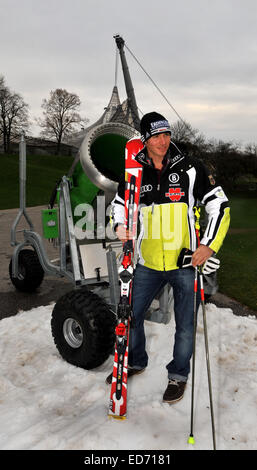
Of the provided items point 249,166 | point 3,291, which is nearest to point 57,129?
point 249,166

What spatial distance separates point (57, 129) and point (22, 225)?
43421 millimetres

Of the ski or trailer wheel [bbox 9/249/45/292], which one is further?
trailer wheel [bbox 9/249/45/292]

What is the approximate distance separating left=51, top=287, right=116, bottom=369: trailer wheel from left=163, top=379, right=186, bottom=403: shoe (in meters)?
0.64

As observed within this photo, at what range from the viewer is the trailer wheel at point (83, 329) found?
10.0 feet

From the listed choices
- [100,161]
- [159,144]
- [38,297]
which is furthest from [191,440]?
[38,297]

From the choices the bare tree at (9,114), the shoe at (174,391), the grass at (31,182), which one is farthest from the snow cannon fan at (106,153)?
the bare tree at (9,114)

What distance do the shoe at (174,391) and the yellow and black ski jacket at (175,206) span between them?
92cm

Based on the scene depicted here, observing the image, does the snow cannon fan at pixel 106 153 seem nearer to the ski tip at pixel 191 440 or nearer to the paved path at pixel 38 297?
the ski tip at pixel 191 440

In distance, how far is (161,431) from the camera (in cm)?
237

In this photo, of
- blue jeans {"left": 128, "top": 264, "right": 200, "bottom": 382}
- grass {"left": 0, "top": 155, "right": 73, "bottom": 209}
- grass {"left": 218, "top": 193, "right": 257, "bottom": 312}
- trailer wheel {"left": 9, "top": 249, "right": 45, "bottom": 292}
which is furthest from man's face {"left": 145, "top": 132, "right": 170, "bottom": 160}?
grass {"left": 0, "top": 155, "right": 73, "bottom": 209}

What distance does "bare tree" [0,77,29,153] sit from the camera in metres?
47.8

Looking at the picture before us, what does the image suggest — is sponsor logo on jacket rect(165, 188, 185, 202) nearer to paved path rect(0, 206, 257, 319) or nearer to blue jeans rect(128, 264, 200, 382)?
blue jeans rect(128, 264, 200, 382)
